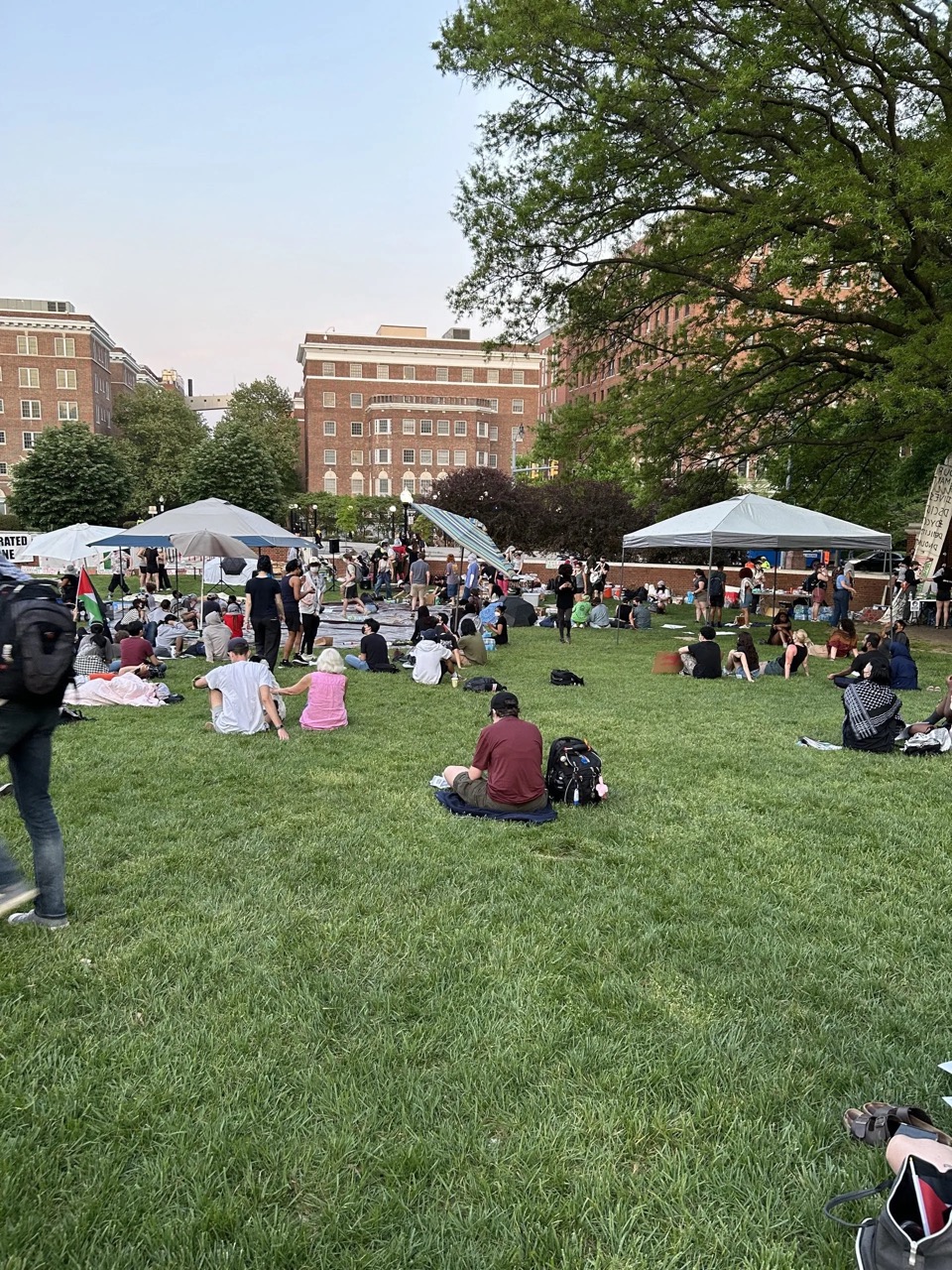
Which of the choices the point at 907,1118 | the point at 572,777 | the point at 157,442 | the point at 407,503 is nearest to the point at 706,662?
the point at 572,777

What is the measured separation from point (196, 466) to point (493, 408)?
138 ft

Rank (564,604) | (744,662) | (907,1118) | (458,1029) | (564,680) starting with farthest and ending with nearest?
1. (564,604)
2. (744,662)
3. (564,680)
4. (458,1029)
5. (907,1118)

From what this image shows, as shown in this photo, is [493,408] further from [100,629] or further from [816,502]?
[100,629]

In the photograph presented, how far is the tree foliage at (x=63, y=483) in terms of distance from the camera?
53156mm

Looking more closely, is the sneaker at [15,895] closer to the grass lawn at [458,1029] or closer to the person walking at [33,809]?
the person walking at [33,809]

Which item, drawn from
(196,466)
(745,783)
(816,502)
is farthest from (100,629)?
(196,466)

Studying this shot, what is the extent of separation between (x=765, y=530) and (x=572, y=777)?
10842 millimetres

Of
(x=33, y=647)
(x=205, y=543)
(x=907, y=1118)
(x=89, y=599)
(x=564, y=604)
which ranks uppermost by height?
(x=205, y=543)

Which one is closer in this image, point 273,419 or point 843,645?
point 843,645

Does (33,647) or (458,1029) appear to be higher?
(33,647)

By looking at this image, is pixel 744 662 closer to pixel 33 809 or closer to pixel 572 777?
pixel 572 777

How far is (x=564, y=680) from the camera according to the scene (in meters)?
12.9

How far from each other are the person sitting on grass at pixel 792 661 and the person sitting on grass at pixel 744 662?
0.89 feet

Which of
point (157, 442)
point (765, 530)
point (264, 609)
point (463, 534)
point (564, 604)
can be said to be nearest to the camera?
point (264, 609)
